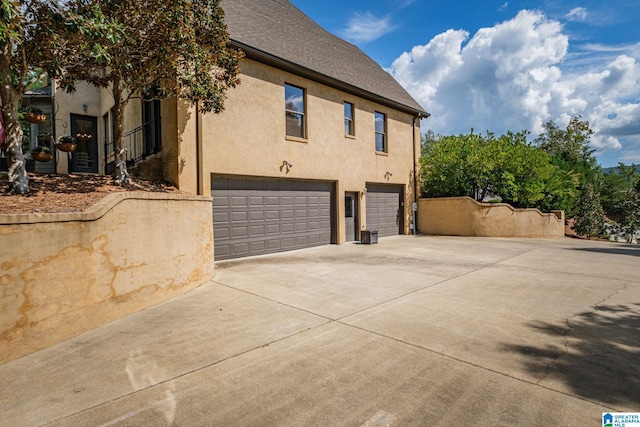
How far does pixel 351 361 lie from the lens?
3.75m

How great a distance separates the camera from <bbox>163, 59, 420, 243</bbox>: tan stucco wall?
31.6 ft

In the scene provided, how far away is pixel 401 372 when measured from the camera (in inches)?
138

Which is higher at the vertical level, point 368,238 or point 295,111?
point 295,111

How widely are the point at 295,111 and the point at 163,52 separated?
19.0ft

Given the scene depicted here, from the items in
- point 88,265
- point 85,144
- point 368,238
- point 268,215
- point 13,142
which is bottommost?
point 368,238

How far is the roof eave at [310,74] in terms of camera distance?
10473 millimetres

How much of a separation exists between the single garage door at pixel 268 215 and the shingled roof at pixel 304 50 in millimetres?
4186

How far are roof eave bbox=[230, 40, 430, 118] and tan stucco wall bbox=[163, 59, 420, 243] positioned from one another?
0.67 ft

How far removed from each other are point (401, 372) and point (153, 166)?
9.68m

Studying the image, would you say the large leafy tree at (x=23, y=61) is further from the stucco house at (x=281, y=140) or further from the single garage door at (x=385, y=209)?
the single garage door at (x=385, y=209)

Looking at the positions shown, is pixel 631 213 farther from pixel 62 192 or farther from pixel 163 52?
pixel 62 192

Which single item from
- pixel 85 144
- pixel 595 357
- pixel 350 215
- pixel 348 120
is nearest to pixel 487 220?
pixel 350 215

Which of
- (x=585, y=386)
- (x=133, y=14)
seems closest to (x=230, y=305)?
(x=585, y=386)

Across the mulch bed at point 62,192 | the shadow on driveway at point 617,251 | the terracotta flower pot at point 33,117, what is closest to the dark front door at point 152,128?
the mulch bed at point 62,192
